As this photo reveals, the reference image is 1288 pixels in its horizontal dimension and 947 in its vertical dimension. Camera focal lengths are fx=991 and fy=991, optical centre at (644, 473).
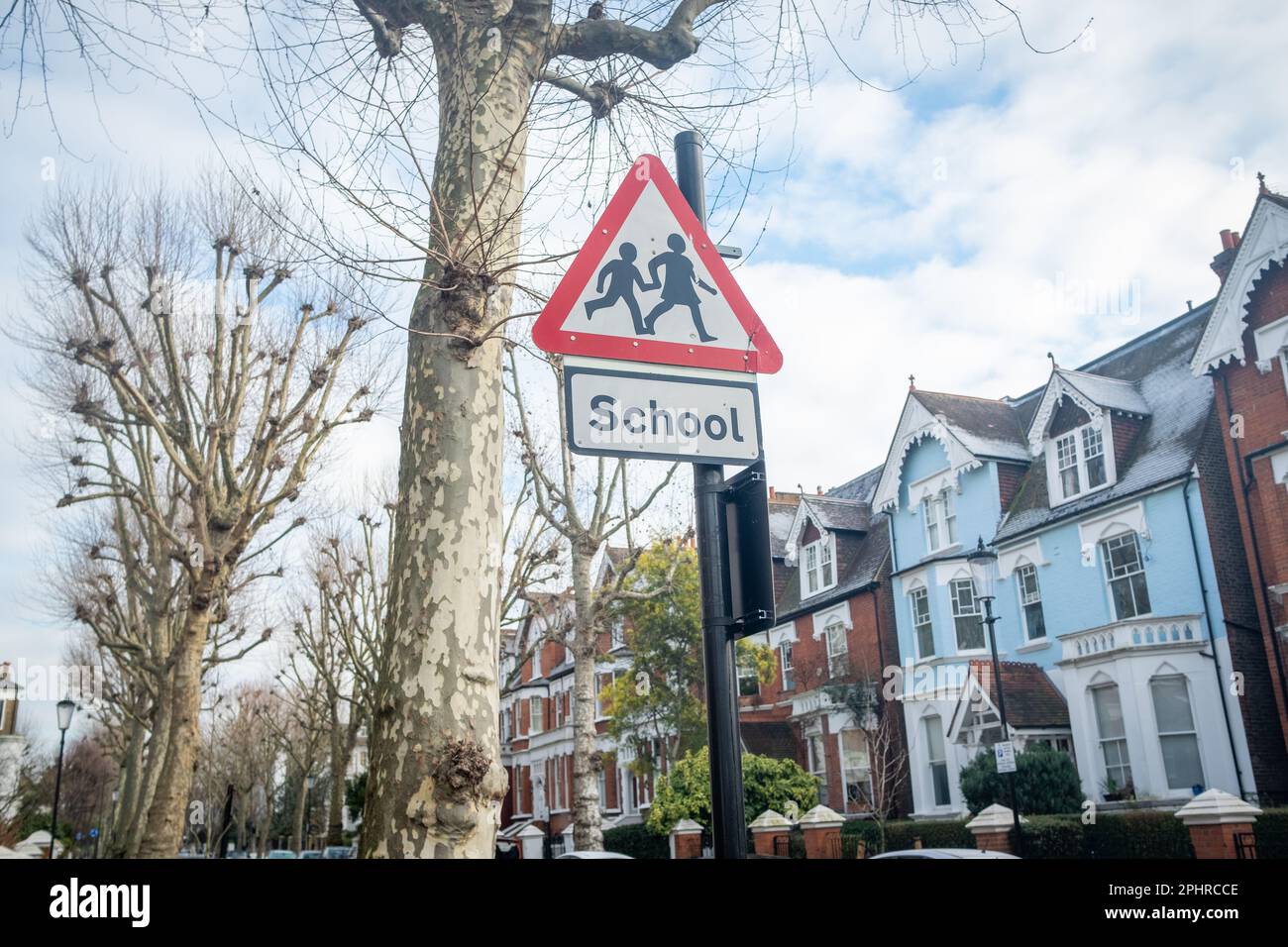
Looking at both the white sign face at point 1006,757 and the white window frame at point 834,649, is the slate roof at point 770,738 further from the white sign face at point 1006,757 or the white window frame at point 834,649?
the white sign face at point 1006,757

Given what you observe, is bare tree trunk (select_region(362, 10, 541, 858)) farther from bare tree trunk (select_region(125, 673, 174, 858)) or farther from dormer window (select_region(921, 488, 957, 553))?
dormer window (select_region(921, 488, 957, 553))

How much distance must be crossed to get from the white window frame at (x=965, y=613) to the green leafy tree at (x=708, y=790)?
5564mm

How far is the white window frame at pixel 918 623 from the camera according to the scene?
28359 mm

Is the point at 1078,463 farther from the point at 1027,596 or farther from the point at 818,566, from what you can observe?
the point at 818,566

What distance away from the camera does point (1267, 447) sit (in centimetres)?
2016

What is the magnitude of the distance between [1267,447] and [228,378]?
66.3ft

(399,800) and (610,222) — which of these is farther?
(399,800)

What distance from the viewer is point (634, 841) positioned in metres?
34.1

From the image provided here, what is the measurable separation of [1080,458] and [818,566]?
10920mm

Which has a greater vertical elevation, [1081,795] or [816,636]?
[816,636]

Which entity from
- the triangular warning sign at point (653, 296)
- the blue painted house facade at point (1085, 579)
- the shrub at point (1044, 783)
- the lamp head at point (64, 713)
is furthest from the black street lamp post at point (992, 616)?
the lamp head at point (64, 713)

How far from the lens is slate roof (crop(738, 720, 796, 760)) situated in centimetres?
3225
